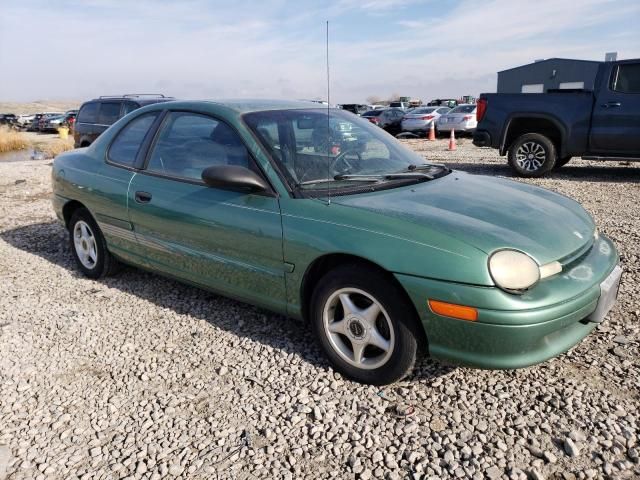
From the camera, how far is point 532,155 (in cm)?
927

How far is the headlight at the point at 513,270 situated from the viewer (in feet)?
7.79

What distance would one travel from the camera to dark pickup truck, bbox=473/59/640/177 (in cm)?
855

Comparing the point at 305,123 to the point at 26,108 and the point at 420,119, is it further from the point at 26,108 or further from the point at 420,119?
the point at 26,108

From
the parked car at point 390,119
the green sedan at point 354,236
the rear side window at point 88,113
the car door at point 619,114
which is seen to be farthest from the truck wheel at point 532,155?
the parked car at point 390,119

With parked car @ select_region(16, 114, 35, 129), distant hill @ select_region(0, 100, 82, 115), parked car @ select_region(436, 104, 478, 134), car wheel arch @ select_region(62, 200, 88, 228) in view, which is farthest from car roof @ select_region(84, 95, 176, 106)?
distant hill @ select_region(0, 100, 82, 115)

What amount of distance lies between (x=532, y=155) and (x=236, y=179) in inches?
302

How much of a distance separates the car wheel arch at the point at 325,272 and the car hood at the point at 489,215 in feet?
0.79

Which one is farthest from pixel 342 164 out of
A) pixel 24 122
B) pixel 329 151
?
pixel 24 122

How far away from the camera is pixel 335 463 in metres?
2.30

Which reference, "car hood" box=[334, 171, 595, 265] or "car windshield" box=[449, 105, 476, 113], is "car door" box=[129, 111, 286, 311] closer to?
"car hood" box=[334, 171, 595, 265]

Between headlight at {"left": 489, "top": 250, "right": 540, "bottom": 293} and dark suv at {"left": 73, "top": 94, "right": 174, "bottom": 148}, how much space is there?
28.4ft

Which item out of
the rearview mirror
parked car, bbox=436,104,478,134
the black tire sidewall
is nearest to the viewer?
the rearview mirror

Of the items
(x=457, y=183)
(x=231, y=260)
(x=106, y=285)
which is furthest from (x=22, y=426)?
(x=457, y=183)

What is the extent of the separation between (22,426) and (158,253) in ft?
4.86
